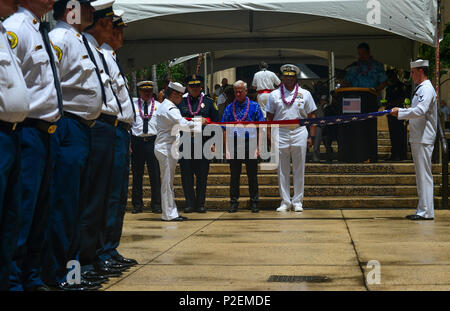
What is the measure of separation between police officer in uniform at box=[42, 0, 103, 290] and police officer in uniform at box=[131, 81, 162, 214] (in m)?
6.72

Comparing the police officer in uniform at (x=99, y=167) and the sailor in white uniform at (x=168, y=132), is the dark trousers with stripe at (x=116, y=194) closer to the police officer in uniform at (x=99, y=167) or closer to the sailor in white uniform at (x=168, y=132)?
the police officer in uniform at (x=99, y=167)

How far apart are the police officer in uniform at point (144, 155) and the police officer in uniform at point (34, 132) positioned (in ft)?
24.5

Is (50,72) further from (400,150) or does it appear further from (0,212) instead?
(400,150)

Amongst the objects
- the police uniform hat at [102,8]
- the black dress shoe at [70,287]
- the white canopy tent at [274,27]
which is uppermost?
the white canopy tent at [274,27]

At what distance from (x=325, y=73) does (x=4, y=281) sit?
31734mm

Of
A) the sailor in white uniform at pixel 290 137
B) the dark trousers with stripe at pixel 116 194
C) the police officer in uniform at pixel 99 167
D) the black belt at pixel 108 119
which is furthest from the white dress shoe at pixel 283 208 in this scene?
the black belt at pixel 108 119

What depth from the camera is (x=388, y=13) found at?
12.5m

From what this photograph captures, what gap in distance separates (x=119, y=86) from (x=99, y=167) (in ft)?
3.02

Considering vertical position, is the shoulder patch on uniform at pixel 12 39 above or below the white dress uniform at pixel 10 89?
above

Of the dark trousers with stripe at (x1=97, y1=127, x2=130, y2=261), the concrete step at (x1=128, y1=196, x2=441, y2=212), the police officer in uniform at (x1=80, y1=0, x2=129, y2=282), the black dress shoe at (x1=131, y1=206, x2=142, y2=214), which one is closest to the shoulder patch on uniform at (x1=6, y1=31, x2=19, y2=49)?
the police officer in uniform at (x1=80, y1=0, x2=129, y2=282)

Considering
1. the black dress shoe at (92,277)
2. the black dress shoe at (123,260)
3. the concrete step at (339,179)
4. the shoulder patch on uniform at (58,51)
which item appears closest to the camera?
the shoulder patch on uniform at (58,51)

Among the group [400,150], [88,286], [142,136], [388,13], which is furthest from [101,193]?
[400,150]

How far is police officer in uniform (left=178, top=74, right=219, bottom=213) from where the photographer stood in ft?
41.3

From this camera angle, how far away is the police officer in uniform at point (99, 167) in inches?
240
